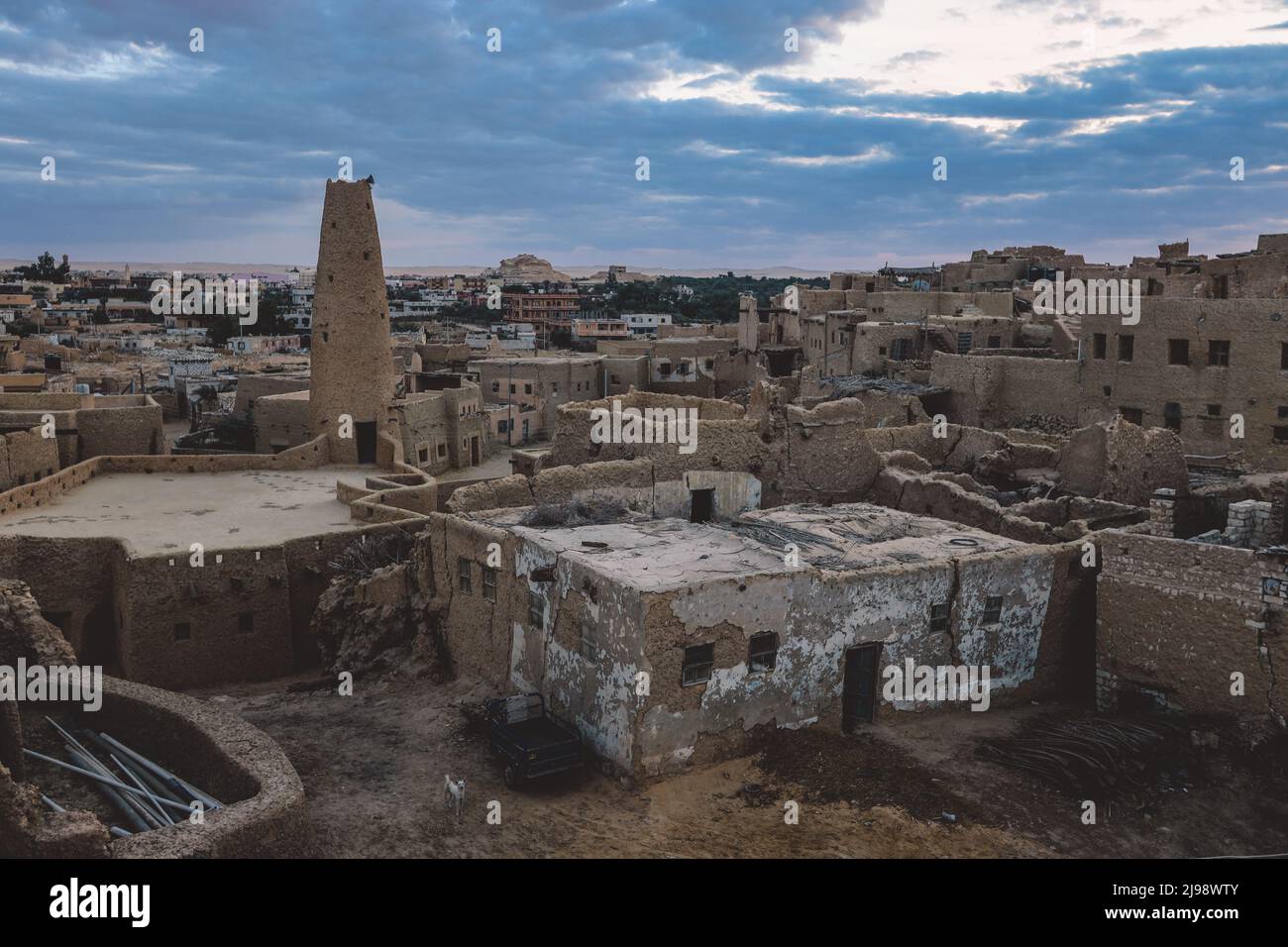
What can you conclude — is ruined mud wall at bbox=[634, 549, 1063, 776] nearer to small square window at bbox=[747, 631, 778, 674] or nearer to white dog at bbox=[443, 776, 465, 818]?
small square window at bbox=[747, 631, 778, 674]

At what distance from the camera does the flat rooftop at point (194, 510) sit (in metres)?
23.8

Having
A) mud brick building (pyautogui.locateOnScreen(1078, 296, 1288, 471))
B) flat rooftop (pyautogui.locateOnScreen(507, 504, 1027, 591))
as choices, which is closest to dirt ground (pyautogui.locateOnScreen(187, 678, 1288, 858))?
flat rooftop (pyautogui.locateOnScreen(507, 504, 1027, 591))

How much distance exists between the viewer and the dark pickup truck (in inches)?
599

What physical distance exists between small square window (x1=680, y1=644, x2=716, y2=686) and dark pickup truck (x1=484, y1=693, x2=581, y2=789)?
1.73 meters

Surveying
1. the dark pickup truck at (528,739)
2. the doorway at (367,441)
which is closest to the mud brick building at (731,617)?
the dark pickup truck at (528,739)

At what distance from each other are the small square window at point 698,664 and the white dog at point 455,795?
3.06m

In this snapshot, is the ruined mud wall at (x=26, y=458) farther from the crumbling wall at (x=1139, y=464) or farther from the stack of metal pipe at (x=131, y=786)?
the crumbling wall at (x=1139, y=464)

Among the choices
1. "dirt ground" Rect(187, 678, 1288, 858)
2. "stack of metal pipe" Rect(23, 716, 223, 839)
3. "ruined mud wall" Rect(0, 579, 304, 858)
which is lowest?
"dirt ground" Rect(187, 678, 1288, 858)

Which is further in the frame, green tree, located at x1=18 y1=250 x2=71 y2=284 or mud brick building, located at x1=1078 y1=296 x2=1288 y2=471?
green tree, located at x1=18 y1=250 x2=71 y2=284

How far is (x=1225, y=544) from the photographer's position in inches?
675

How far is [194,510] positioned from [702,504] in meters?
11.8

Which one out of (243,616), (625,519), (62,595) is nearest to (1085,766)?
(625,519)

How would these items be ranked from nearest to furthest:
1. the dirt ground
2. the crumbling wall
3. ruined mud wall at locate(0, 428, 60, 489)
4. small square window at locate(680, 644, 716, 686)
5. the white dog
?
the dirt ground < the white dog < small square window at locate(680, 644, 716, 686) < the crumbling wall < ruined mud wall at locate(0, 428, 60, 489)
